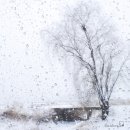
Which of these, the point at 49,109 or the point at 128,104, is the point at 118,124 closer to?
the point at 128,104

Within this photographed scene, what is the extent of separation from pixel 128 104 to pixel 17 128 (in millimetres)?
7354

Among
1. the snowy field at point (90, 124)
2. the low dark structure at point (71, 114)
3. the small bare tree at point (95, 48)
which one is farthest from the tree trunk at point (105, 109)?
the low dark structure at point (71, 114)

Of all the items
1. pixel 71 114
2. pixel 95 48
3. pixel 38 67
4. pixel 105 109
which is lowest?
pixel 71 114

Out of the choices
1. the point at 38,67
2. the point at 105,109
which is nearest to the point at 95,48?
the point at 105,109

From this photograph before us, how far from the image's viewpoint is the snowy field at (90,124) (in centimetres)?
2688

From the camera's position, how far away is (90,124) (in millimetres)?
27125

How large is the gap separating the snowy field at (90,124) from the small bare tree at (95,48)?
0.55 meters

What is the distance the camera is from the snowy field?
2688 cm

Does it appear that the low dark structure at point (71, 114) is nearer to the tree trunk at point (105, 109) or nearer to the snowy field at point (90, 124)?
the snowy field at point (90, 124)

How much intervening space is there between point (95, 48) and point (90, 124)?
4.93 m

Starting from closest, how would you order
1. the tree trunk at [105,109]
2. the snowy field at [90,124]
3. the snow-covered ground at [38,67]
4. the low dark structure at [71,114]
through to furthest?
the tree trunk at [105,109], the snowy field at [90,124], the low dark structure at [71,114], the snow-covered ground at [38,67]

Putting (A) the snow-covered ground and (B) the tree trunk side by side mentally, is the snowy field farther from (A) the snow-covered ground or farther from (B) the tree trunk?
(B) the tree trunk

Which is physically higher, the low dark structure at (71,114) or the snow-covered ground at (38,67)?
the snow-covered ground at (38,67)

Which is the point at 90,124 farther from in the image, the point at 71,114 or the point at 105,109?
the point at 71,114
